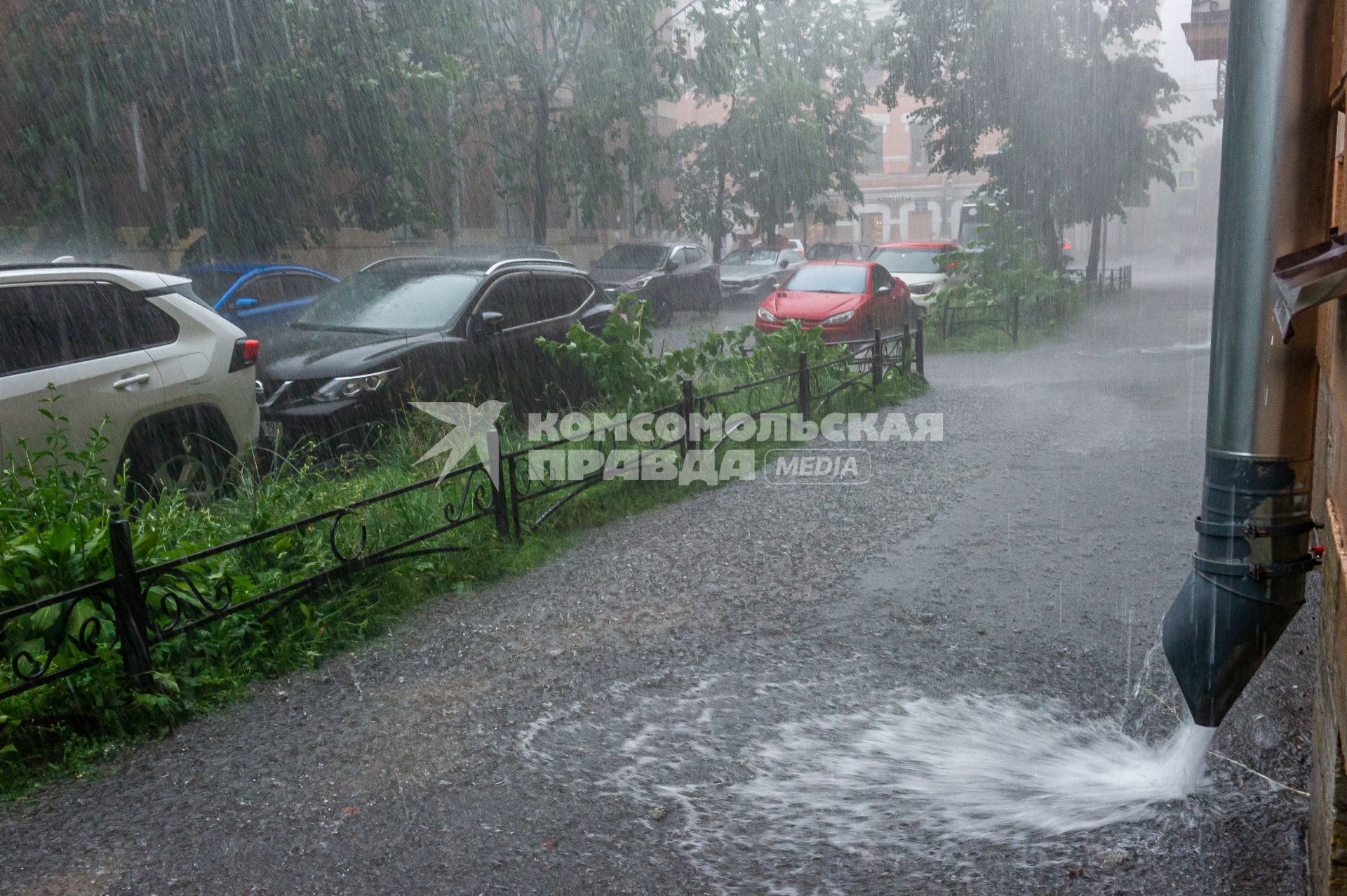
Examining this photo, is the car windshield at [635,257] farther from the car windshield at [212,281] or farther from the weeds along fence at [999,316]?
the car windshield at [212,281]

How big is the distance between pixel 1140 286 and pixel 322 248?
87.1 ft

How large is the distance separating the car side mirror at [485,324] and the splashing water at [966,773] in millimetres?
5300

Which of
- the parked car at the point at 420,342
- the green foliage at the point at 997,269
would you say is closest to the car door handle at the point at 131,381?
the parked car at the point at 420,342

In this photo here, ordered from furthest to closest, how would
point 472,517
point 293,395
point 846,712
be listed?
point 293,395
point 472,517
point 846,712

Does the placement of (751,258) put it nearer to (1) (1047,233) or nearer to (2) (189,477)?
(1) (1047,233)

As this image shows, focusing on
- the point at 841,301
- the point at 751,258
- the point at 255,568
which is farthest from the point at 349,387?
the point at 751,258

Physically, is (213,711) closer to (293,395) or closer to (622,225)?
(293,395)

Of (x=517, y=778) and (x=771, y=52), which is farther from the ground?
(x=771, y=52)

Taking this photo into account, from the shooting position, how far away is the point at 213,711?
14.8 feet

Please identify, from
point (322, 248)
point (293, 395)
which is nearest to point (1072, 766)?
point (293, 395)

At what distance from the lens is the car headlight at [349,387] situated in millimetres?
7848

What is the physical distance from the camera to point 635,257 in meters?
23.3

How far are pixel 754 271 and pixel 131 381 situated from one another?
73.9 ft

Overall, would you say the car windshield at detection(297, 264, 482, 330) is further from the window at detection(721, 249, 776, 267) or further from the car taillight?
the window at detection(721, 249, 776, 267)
